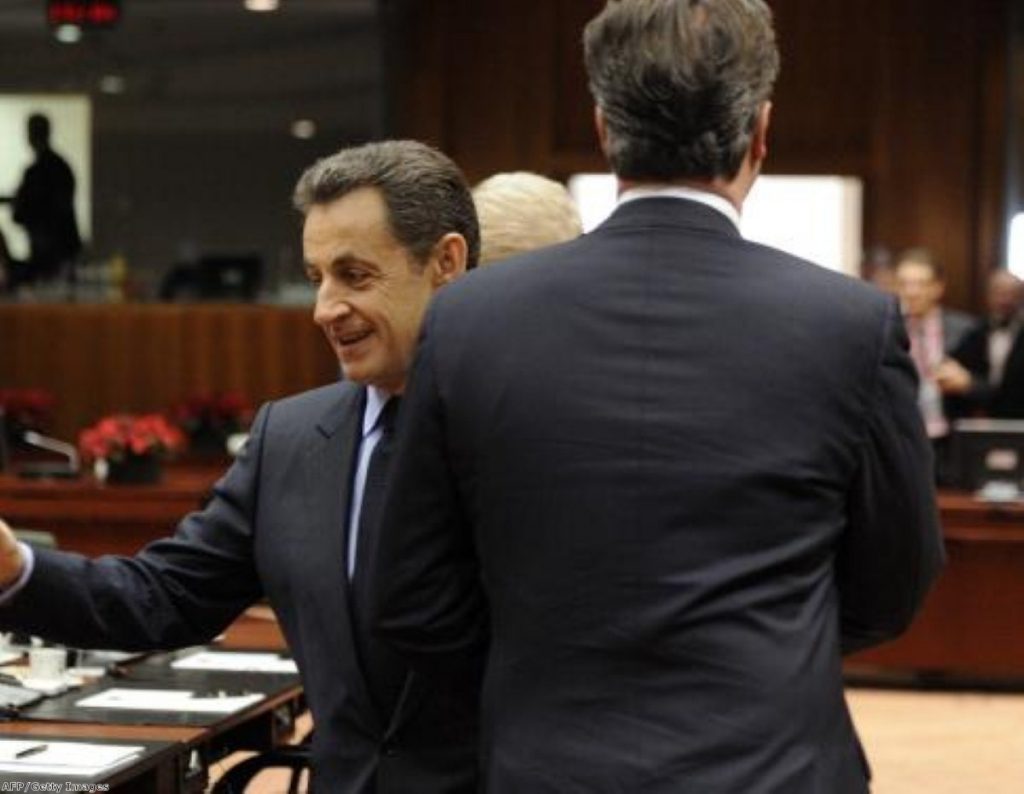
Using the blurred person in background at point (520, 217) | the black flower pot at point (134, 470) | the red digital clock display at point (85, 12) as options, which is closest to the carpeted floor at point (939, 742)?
the black flower pot at point (134, 470)

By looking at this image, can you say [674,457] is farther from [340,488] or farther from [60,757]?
[60,757]

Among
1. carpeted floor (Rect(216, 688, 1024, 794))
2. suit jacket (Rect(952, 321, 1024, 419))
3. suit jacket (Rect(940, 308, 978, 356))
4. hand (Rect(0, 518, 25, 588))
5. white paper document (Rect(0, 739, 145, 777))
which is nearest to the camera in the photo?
hand (Rect(0, 518, 25, 588))

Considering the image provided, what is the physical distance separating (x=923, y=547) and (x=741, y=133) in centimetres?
42

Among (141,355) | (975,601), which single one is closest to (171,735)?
(975,601)

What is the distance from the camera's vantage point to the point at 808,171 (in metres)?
11.9

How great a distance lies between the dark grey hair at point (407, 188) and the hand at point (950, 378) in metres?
6.71

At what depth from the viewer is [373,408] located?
275 centimetres

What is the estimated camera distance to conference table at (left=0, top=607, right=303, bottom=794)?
3.35 metres

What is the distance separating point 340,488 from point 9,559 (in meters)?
0.41

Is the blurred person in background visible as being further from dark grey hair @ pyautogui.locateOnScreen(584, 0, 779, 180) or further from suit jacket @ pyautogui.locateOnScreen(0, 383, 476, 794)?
dark grey hair @ pyautogui.locateOnScreen(584, 0, 779, 180)

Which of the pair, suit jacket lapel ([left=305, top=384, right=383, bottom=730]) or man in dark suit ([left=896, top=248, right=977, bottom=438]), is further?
man in dark suit ([left=896, top=248, right=977, bottom=438])

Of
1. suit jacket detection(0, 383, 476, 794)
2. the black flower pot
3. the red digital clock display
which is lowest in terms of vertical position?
the black flower pot

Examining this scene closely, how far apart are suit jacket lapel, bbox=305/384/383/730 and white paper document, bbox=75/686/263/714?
3.73ft

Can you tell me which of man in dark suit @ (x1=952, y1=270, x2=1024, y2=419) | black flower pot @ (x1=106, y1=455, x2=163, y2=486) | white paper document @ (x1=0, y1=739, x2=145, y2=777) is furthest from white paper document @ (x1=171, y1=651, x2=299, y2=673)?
man in dark suit @ (x1=952, y1=270, x2=1024, y2=419)
